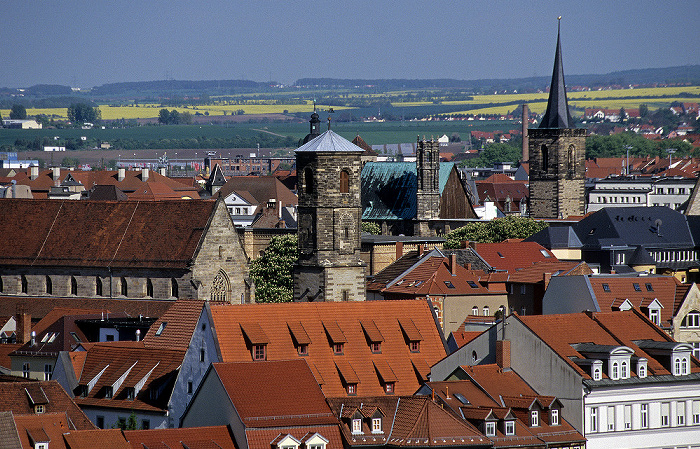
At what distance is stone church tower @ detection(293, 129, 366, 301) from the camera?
81438mm

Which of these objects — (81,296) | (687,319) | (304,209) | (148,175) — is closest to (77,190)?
(148,175)

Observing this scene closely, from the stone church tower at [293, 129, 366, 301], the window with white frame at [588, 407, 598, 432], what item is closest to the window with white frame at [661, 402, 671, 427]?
the window with white frame at [588, 407, 598, 432]

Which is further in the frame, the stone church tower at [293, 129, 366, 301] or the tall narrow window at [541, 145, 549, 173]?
the tall narrow window at [541, 145, 549, 173]

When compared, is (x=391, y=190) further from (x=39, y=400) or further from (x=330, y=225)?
(x=39, y=400)

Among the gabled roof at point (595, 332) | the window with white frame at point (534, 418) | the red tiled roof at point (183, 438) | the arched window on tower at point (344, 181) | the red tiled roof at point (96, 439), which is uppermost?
the arched window on tower at point (344, 181)

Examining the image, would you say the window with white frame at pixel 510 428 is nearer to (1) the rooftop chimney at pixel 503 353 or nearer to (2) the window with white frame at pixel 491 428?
(2) the window with white frame at pixel 491 428

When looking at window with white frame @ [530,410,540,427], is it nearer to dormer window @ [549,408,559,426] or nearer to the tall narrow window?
dormer window @ [549,408,559,426]

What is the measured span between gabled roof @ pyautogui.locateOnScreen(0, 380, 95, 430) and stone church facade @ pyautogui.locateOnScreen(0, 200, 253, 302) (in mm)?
29143

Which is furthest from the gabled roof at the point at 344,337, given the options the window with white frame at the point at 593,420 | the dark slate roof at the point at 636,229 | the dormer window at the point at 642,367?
the dark slate roof at the point at 636,229

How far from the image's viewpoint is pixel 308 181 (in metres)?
82.3

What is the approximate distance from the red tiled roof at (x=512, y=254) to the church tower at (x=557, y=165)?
3919cm

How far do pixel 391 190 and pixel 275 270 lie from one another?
3085cm

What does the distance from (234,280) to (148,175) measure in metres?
107

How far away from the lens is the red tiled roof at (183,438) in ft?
173
